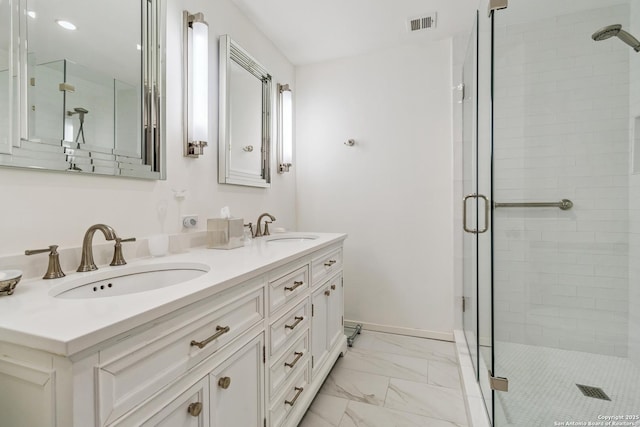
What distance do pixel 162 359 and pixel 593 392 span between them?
1.86 m

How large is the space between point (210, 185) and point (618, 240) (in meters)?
2.27

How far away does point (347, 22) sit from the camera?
2.08 meters

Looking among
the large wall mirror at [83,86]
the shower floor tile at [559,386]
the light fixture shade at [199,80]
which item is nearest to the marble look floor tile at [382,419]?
the shower floor tile at [559,386]

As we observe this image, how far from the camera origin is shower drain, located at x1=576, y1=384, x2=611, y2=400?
136 cm

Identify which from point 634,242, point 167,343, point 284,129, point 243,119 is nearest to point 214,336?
point 167,343

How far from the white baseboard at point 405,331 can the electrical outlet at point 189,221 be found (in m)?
1.63

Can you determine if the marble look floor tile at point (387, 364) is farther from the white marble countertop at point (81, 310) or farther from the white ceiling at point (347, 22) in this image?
the white ceiling at point (347, 22)

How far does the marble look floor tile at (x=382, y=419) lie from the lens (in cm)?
146

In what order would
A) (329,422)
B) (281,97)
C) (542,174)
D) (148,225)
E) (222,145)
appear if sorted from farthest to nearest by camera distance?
1. (281,97)
2. (542,174)
3. (222,145)
4. (329,422)
5. (148,225)

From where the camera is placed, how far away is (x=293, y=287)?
1.34 meters

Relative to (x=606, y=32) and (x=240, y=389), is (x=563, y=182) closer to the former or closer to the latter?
(x=606, y=32)

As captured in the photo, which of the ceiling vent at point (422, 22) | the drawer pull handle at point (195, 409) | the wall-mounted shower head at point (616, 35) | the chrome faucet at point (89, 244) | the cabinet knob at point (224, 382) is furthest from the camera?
the ceiling vent at point (422, 22)

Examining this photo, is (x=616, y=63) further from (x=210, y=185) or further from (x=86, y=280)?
(x=86, y=280)

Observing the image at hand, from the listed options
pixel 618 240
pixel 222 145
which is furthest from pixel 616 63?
pixel 222 145
